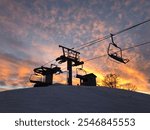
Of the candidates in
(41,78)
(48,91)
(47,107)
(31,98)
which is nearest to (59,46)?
(41,78)

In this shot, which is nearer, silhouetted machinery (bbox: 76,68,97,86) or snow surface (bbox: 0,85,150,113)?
snow surface (bbox: 0,85,150,113)

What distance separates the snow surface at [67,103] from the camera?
1252 centimetres

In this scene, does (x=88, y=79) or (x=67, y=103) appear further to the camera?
(x=88, y=79)

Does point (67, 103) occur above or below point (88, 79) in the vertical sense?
below

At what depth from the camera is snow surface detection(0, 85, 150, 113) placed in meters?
12.5

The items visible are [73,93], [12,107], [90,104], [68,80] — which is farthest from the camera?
[68,80]

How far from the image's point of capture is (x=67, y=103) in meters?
13.8

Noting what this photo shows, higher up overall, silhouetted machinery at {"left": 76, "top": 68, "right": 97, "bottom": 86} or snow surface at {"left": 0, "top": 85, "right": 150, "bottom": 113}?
silhouetted machinery at {"left": 76, "top": 68, "right": 97, "bottom": 86}

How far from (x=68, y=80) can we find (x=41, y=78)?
7.57m

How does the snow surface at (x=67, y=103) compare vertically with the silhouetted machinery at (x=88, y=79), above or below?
below

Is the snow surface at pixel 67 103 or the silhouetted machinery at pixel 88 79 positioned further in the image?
the silhouetted machinery at pixel 88 79

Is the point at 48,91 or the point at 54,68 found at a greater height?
the point at 54,68

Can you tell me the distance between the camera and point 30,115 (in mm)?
11109

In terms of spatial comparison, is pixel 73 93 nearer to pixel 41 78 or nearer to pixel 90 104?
pixel 90 104
